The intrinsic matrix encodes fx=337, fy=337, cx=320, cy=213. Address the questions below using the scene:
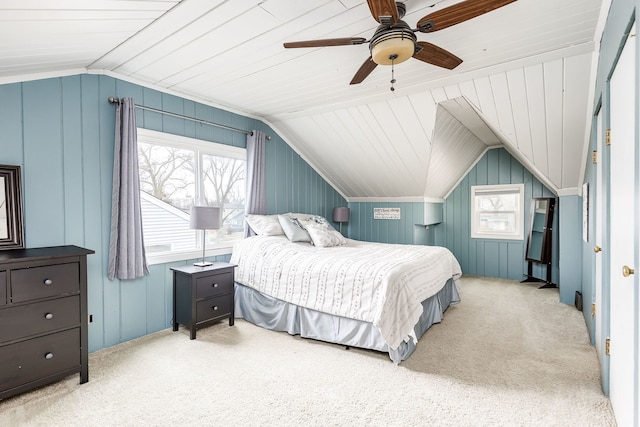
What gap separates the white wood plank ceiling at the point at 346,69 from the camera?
6.62 ft

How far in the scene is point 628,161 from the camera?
1480 mm

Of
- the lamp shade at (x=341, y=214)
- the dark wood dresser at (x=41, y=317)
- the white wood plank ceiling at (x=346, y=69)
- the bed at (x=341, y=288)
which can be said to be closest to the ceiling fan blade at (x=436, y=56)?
the white wood plank ceiling at (x=346, y=69)

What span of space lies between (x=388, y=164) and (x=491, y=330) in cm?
244

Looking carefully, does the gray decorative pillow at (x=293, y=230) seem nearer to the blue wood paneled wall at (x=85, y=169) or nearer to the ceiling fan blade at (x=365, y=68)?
the blue wood paneled wall at (x=85, y=169)

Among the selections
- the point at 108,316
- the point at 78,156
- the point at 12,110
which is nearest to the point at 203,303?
the point at 108,316

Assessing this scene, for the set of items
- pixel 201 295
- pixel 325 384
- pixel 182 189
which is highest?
pixel 182 189

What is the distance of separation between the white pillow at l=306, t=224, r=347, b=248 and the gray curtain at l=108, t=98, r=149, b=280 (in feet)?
6.08

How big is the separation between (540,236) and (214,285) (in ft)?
15.9

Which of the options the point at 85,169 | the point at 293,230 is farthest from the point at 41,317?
the point at 293,230

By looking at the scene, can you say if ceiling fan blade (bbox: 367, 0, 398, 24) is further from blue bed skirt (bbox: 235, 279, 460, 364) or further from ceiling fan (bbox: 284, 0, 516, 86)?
blue bed skirt (bbox: 235, 279, 460, 364)

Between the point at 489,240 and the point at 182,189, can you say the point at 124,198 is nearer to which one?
the point at 182,189

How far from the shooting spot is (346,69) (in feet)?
9.75

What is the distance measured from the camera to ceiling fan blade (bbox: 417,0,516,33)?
1.65m

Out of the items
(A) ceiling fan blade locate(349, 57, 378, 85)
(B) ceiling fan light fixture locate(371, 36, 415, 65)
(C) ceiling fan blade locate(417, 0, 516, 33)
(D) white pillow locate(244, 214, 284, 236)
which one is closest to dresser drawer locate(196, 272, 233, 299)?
(D) white pillow locate(244, 214, 284, 236)
